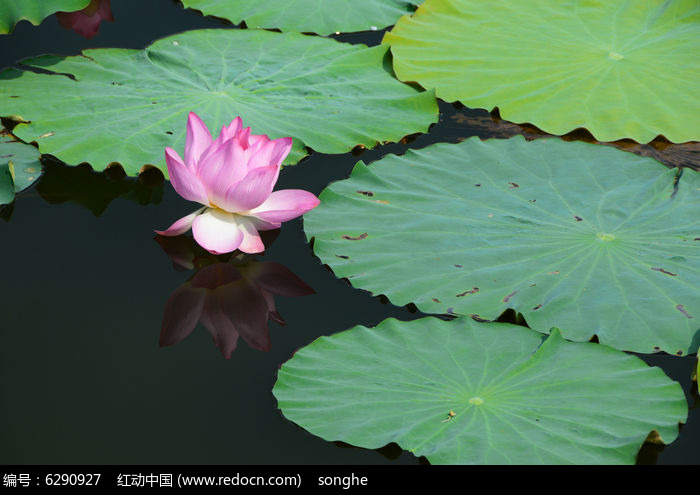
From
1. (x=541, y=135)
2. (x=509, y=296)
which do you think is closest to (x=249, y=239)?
(x=509, y=296)

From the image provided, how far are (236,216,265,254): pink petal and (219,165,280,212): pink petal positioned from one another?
0.04 m

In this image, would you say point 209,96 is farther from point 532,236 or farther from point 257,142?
point 532,236

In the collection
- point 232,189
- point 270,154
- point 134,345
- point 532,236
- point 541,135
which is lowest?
point 134,345

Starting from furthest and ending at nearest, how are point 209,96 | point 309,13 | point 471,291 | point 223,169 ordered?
1. point 309,13
2. point 209,96
3. point 223,169
4. point 471,291

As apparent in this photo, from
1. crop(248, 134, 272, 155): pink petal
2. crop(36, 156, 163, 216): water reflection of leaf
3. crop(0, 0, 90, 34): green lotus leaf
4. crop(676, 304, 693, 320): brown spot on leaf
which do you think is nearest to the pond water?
crop(36, 156, 163, 216): water reflection of leaf

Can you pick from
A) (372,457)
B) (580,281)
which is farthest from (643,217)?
(372,457)

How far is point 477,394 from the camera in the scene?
1.55 m

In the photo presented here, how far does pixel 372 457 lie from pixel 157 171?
3.77 feet

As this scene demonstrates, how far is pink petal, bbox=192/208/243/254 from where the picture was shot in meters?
1.95

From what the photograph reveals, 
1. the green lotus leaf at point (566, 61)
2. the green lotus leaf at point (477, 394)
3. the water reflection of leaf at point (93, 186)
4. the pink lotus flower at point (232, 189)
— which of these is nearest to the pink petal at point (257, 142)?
the pink lotus flower at point (232, 189)

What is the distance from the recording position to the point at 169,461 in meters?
1.46

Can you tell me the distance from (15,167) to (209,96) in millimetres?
604

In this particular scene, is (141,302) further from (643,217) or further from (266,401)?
(643,217)

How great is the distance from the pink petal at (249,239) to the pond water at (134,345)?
31 millimetres
